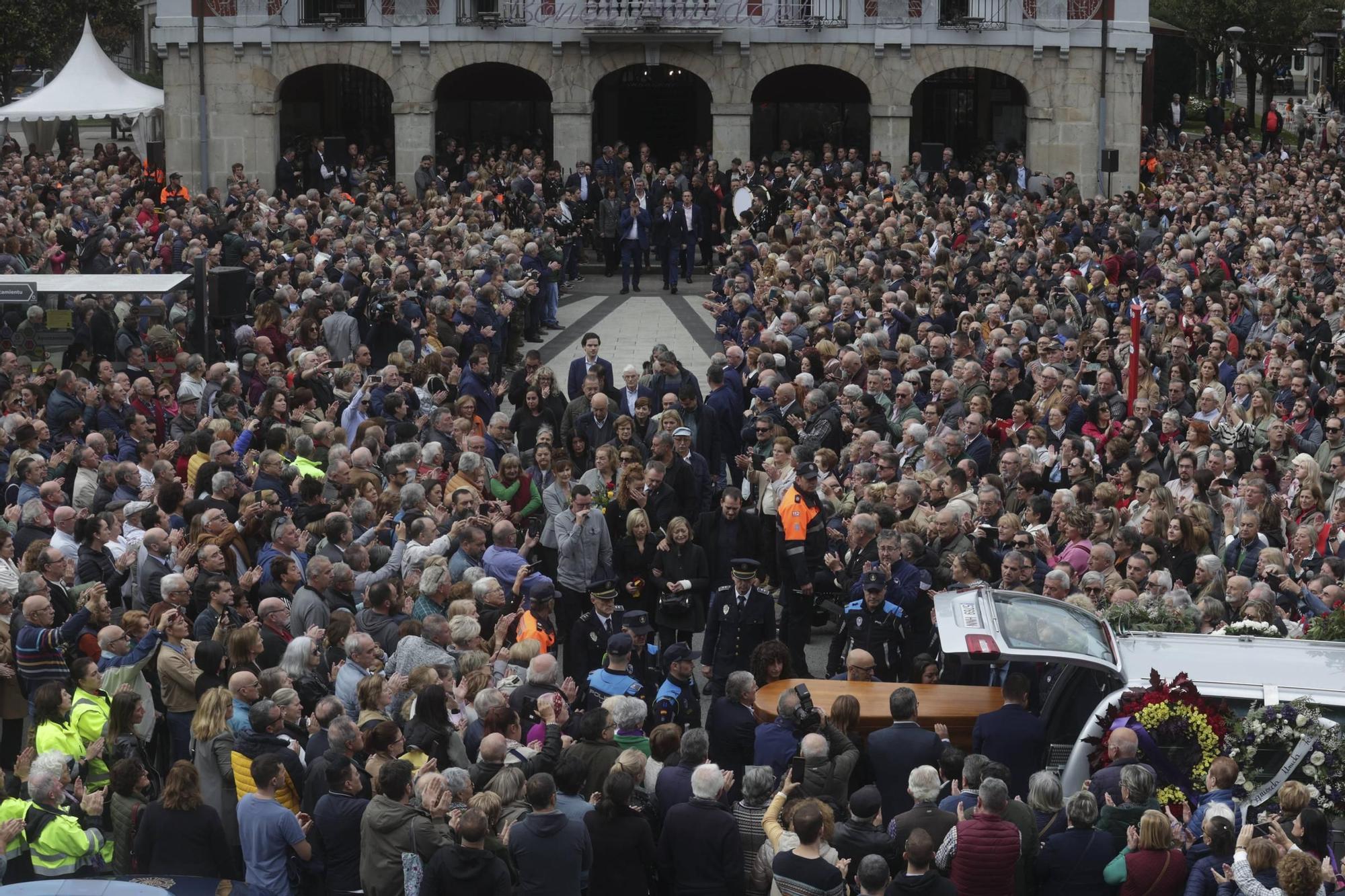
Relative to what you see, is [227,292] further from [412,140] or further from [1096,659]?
[412,140]

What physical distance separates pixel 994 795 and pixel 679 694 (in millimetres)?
2488

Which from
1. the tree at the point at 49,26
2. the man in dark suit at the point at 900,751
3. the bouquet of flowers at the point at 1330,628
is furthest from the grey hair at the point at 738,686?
the tree at the point at 49,26

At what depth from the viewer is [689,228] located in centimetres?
2933

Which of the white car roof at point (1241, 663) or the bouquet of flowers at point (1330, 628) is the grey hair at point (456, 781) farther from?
the bouquet of flowers at point (1330, 628)

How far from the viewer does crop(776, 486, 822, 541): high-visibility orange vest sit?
13.0m

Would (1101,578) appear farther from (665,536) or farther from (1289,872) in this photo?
(1289,872)

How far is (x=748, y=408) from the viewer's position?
1733 cm

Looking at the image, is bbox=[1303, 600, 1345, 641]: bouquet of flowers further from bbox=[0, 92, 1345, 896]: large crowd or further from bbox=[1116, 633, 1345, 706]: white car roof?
bbox=[1116, 633, 1345, 706]: white car roof

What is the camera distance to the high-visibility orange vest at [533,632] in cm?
1104

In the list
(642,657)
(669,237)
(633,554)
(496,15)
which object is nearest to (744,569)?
(642,657)

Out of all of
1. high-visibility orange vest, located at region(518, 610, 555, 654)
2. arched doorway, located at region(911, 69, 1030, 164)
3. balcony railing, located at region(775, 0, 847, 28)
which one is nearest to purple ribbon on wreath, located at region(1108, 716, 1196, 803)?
high-visibility orange vest, located at region(518, 610, 555, 654)

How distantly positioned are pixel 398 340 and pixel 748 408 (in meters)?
4.03

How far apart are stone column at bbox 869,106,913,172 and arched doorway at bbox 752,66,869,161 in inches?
101

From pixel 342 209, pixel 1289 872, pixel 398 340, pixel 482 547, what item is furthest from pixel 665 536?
pixel 342 209
